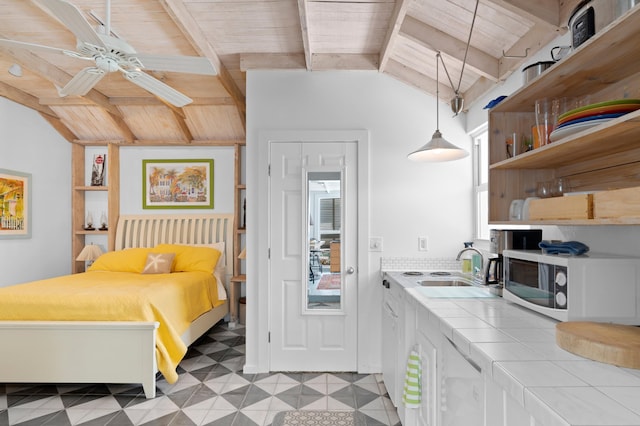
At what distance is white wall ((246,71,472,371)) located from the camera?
10.8ft

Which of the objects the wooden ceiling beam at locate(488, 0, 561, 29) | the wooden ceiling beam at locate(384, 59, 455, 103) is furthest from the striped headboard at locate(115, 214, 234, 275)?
the wooden ceiling beam at locate(488, 0, 561, 29)

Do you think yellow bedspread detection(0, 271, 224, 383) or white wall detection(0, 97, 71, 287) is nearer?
yellow bedspread detection(0, 271, 224, 383)

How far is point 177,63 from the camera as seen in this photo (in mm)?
2285

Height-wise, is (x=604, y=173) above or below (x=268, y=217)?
above

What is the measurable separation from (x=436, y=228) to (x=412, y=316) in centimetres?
126

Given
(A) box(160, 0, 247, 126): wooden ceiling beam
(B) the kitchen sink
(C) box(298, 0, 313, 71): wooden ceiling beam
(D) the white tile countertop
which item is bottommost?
(B) the kitchen sink

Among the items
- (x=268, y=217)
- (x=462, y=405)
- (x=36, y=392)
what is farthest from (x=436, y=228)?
(x=36, y=392)

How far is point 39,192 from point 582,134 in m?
5.36

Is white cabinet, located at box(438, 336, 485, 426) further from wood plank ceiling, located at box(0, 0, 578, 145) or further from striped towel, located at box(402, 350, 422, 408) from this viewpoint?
wood plank ceiling, located at box(0, 0, 578, 145)

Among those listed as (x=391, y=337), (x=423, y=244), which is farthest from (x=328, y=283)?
(x=423, y=244)

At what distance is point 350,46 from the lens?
309 cm

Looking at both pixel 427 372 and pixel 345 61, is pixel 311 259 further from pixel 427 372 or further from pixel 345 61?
pixel 345 61

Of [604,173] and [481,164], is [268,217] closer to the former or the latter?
[481,164]

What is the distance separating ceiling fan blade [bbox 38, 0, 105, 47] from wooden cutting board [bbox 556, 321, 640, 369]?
96.2 inches
